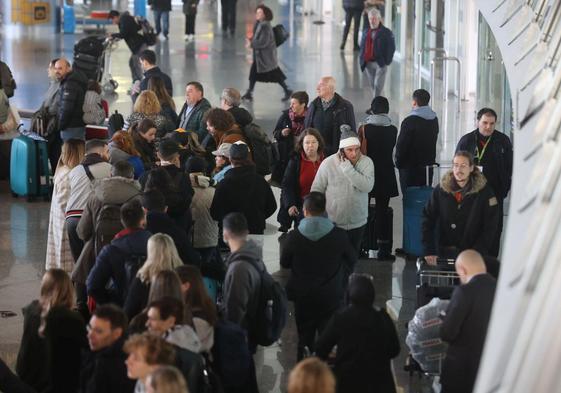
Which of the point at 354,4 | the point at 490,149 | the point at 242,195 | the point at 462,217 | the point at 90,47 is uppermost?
the point at 354,4

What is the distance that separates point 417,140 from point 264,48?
392 inches

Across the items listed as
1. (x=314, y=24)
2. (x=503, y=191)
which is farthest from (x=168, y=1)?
(x=503, y=191)

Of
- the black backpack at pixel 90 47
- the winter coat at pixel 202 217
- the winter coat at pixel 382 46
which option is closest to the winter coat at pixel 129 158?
the winter coat at pixel 202 217

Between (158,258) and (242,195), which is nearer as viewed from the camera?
(158,258)

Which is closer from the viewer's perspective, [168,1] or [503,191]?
[503,191]

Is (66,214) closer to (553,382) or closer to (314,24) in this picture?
(553,382)

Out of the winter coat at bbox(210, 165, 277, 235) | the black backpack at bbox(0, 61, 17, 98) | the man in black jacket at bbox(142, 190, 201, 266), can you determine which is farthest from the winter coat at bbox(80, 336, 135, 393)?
the black backpack at bbox(0, 61, 17, 98)

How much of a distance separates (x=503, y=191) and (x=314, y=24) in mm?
26765

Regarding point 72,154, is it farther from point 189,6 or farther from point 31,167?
point 189,6

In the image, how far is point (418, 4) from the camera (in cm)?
2770

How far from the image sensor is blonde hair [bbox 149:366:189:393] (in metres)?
6.41

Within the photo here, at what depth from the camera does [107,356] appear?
754 cm

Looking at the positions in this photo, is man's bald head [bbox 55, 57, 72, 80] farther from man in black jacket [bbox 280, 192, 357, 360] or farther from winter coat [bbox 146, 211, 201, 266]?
man in black jacket [bbox 280, 192, 357, 360]

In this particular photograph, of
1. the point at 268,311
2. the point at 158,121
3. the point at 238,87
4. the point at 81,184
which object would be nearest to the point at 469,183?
the point at 268,311
